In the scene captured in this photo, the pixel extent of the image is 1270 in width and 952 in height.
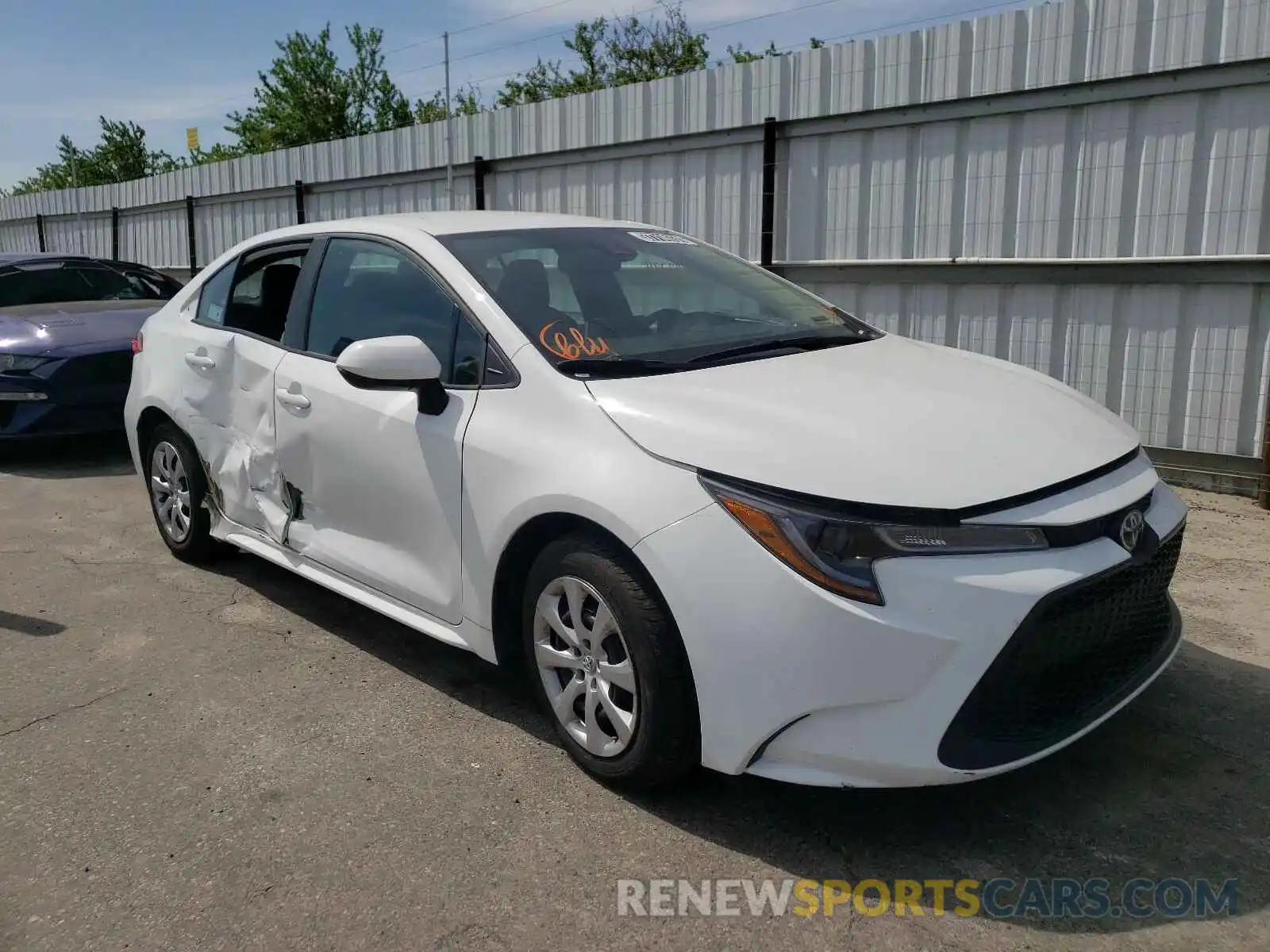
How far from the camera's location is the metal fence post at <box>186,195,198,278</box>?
15.6 metres

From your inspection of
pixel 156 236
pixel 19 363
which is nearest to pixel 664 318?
pixel 19 363

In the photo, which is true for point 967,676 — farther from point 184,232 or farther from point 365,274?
point 184,232

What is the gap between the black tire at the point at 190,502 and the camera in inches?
190

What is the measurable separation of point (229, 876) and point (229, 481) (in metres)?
2.23

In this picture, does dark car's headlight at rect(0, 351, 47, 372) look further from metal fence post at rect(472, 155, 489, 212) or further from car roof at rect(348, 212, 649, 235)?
metal fence post at rect(472, 155, 489, 212)

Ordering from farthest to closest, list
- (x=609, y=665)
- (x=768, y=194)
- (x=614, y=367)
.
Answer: (x=768, y=194), (x=614, y=367), (x=609, y=665)

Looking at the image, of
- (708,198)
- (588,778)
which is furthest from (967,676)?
(708,198)

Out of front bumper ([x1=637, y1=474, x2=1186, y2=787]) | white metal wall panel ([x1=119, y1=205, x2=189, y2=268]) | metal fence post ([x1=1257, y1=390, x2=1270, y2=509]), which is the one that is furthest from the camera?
white metal wall panel ([x1=119, y1=205, x2=189, y2=268])

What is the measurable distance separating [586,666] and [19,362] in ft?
20.1

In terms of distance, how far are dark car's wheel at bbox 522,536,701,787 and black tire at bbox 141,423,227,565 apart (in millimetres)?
2422

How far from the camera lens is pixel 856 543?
2.45 metres

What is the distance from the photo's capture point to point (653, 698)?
268 centimetres

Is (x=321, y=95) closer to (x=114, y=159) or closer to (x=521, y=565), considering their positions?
(x=114, y=159)

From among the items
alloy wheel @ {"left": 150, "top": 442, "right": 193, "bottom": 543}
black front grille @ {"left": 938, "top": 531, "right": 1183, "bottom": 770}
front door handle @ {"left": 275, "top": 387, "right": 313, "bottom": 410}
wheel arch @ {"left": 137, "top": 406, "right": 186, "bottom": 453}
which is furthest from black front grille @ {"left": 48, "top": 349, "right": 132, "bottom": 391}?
black front grille @ {"left": 938, "top": 531, "right": 1183, "bottom": 770}
